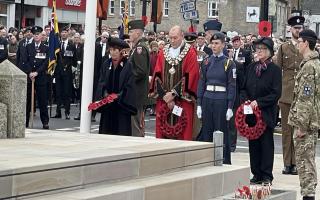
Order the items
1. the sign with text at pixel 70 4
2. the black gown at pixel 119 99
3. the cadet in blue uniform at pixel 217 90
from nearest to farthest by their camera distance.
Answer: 1. the black gown at pixel 119 99
2. the cadet in blue uniform at pixel 217 90
3. the sign with text at pixel 70 4

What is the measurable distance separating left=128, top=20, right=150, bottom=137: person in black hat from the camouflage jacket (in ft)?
9.99

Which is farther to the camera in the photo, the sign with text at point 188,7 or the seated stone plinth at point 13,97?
the sign with text at point 188,7

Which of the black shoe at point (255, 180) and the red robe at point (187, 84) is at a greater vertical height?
the red robe at point (187, 84)

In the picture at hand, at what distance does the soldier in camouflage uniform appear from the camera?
1261cm

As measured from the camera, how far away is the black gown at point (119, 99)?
1426 centimetres

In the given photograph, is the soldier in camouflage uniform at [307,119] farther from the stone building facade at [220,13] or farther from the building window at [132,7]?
the stone building facade at [220,13]

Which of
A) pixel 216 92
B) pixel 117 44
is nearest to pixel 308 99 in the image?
pixel 216 92

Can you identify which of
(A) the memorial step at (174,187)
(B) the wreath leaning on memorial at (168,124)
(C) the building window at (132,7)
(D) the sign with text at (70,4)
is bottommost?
(A) the memorial step at (174,187)

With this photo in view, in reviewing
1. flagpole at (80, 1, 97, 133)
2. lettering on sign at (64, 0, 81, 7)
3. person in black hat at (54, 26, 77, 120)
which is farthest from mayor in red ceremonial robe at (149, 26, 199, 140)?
lettering on sign at (64, 0, 81, 7)

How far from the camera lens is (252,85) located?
14.2 metres

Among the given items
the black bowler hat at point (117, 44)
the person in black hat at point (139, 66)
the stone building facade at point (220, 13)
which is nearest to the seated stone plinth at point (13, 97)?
the black bowler hat at point (117, 44)

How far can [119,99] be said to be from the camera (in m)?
14.2

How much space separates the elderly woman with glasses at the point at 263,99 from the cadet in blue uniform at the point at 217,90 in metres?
0.32

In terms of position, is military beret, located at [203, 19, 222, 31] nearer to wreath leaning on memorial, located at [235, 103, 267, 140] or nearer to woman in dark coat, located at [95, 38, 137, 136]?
woman in dark coat, located at [95, 38, 137, 136]
